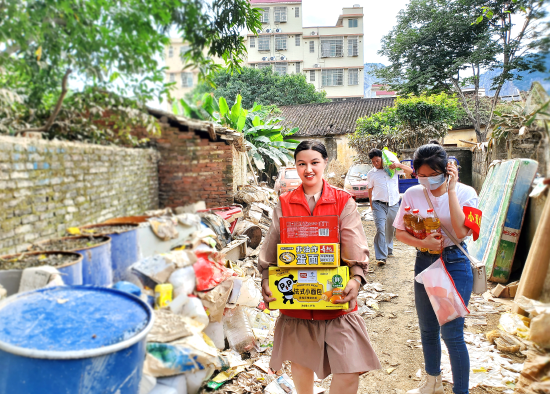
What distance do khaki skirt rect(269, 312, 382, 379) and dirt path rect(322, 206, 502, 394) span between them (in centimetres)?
105

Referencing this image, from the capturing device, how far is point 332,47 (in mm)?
5402

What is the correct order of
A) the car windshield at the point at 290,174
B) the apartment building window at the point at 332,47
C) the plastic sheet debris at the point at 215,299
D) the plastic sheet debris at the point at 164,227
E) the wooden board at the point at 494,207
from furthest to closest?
the car windshield at the point at 290,174 → the apartment building window at the point at 332,47 → the wooden board at the point at 494,207 → the plastic sheet debris at the point at 215,299 → the plastic sheet debris at the point at 164,227

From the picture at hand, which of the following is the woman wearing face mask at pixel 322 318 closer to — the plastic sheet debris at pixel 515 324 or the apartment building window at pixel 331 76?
the plastic sheet debris at pixel 515 324

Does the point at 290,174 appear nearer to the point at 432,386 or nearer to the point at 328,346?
the point at 432,386

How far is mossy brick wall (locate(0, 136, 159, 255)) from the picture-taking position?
1062mm

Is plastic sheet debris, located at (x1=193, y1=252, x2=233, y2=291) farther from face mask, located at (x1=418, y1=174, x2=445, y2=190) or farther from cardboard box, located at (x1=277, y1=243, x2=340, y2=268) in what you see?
face mask, located at (x1=418, y1=174, x2=445, y2=190)

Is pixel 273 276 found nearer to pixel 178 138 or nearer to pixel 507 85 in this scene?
pixel 178 138

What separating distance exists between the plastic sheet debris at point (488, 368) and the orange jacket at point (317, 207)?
151cm

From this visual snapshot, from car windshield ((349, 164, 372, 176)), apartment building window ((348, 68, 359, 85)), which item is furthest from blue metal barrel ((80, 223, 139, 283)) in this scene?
car windshield ((349, 164, 372, 176))

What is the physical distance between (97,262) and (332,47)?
16.5ft

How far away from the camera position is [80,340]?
1046 mm

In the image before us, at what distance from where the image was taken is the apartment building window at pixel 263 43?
2.32 metres

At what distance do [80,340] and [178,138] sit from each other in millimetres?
740

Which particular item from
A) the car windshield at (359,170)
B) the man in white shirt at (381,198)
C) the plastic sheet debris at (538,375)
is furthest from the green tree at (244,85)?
the car windshield at (359,170)
